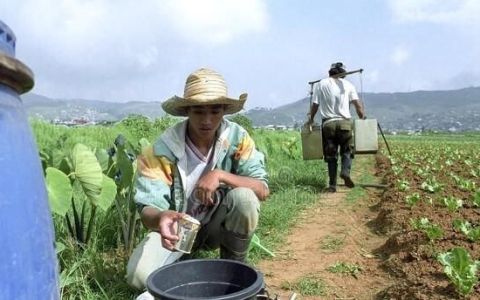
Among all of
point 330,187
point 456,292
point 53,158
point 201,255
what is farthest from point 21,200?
point 330,187

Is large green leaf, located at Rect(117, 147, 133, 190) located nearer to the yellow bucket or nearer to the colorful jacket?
the colorful jacket

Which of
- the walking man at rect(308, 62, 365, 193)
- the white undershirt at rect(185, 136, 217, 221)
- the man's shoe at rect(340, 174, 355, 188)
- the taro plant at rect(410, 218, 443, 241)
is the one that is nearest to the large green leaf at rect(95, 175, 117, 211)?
the white undershirt at rect(185, 136, 217, 221)

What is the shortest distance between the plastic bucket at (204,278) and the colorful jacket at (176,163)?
519mm

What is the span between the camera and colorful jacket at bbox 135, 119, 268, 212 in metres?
2.49

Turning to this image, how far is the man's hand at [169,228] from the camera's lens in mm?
2033

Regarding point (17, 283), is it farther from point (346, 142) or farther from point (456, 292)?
point (346, 142)

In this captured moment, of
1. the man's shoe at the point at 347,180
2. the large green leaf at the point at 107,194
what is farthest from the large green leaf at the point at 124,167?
the man's shoe at the point at 347,180

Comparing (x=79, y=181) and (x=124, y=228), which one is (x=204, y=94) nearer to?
(x=79, y=181)

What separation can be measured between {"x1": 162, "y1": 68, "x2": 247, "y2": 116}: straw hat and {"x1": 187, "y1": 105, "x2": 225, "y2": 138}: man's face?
4 centimetres

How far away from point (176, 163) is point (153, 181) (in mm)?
169

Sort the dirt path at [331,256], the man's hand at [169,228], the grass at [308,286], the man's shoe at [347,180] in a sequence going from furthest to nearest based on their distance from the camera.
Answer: the man's shoe at [347,180] → the dirt path at [331,256] → the grass at [308,286] → the man's hand at [169,228]

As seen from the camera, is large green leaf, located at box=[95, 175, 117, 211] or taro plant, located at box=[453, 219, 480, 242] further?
taro plant, located at box=[453, 219, 480, 242]

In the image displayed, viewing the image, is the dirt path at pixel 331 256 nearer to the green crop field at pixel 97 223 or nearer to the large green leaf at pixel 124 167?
the green crop field at pixel 97 223

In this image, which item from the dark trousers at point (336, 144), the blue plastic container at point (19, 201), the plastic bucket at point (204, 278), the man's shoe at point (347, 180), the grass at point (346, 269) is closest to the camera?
the blue plastic container at point (19, 201)
